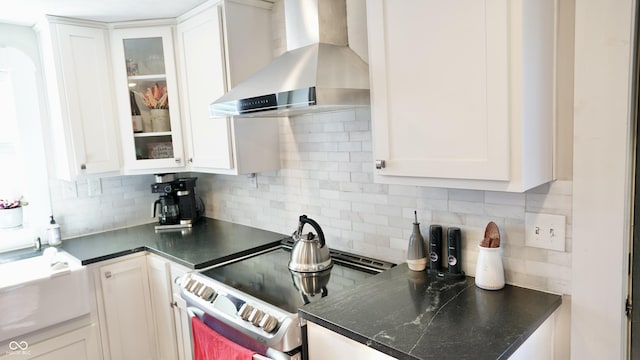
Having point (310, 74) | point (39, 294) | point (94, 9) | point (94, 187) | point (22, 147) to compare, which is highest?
point (94, 9)

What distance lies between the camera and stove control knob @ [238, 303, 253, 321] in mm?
1568

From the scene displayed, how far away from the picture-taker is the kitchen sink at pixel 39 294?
199 centimetres

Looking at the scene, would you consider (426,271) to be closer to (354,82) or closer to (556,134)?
(556,134)

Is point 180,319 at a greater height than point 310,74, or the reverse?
point 310,74

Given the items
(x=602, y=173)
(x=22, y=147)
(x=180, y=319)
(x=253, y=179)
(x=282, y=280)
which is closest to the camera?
(x=602, y=173)

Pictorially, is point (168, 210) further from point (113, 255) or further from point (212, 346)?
point (212, 346)

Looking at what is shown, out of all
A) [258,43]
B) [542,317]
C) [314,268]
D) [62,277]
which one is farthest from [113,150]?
[542,317]

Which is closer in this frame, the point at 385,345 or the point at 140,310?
the point at 385,345

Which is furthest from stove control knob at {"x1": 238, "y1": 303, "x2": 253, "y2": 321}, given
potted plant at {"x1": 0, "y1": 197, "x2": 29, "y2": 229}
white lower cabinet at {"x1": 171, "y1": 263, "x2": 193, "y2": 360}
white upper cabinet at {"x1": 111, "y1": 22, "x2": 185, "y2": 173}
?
potted plant at {"x1": 0, "y1": 197, "x2": 29, "y2": 229}

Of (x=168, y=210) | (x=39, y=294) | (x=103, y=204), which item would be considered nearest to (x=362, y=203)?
(x=168, y=210)

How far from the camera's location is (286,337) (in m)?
1.42

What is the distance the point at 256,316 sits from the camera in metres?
1.52

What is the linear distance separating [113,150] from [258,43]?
1205 millimetres

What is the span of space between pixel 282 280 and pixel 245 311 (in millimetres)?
299
